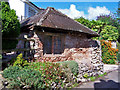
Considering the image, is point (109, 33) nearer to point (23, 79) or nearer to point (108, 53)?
point (108, 53)

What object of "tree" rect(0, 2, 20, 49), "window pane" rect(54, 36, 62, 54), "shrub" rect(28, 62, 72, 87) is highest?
"tree" rect(0, 2, 20, 49)

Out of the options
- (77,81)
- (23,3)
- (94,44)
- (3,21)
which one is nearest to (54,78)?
(77,81)

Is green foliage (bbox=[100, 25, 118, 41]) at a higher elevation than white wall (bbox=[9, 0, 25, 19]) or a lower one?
lower

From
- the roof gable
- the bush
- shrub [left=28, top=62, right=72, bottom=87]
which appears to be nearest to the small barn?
the roof gable

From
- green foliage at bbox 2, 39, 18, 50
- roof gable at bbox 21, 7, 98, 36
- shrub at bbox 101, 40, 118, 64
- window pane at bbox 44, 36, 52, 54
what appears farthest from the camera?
shrub at bbox 101, 40, 118, 64

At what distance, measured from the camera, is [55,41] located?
6887 millimetres

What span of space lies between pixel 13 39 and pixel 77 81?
12.1 ft

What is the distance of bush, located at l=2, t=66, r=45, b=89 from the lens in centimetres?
369

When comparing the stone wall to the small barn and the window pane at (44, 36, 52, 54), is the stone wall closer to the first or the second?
the small barn

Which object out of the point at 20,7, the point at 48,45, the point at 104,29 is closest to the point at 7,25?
the point at 48,45

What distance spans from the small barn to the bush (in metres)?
1.72

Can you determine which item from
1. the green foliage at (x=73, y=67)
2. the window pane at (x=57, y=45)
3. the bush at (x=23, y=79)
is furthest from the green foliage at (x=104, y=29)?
the bush at (x=23, y=79)

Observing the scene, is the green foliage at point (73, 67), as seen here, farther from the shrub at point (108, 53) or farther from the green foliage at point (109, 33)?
the green foliage at point (109, 33)

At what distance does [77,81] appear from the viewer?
5477 mm
